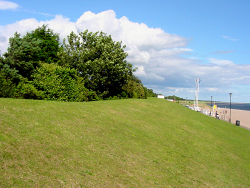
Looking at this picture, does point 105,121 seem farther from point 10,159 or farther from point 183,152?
point 10,159

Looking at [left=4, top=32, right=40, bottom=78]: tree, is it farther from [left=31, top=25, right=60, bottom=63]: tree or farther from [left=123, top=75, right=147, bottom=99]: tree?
[left=123, top=75, right=147, bottom=99]: tree

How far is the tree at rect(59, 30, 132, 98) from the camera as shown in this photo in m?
36.0

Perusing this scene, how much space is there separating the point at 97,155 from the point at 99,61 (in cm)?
2698

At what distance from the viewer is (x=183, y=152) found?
1427 cm

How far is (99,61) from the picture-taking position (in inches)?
1400

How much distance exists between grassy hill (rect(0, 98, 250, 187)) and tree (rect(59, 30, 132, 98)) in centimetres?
1948

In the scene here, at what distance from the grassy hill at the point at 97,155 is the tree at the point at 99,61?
19476 mm

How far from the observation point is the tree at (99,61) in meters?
36.0

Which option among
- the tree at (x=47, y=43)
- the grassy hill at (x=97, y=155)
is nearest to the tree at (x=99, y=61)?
the tree at (x=47, y=43)

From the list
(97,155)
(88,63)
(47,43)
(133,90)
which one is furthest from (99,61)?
(97,155)

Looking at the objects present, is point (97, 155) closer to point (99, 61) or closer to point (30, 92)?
point (30, 92)

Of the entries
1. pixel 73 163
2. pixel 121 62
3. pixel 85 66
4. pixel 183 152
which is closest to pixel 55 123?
pixel 73 163

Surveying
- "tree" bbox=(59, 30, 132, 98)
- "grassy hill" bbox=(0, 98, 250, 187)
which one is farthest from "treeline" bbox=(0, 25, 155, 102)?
"grassy hill" bbox=(0, 98, 250, 187)

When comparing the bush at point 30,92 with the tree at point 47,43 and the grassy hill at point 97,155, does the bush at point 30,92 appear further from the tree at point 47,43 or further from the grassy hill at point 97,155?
the tree at point 47,43
